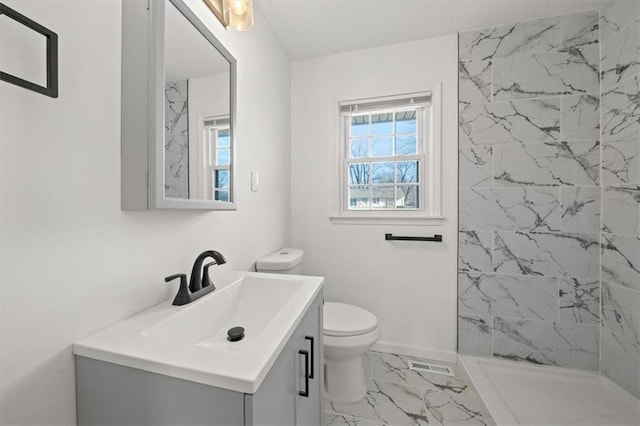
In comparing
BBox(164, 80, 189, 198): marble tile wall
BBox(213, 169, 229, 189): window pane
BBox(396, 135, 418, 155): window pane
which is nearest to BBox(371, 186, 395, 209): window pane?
BBox(396, 135, 418, 155): window pane

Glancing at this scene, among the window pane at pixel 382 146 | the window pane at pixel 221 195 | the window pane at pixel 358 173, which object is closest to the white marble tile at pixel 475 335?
the window pane at pixel 358 173

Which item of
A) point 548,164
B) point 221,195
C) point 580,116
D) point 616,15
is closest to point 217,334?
point 221,195

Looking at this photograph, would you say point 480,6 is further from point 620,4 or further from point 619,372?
point 619,372

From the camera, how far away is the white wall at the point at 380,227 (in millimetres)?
1935

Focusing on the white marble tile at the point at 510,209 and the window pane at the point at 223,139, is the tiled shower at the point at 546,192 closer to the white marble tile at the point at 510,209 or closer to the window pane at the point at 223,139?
the white marble tile at the point at 510,209

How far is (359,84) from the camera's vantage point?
2096 mm

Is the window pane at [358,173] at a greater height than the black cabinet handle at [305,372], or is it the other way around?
the window pane at [358,173]

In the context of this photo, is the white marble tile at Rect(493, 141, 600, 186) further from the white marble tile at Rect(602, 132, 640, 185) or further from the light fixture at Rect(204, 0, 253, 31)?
the light fixture at Rect(204, 0, 253, 31)

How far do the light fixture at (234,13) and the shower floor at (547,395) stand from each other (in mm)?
2354

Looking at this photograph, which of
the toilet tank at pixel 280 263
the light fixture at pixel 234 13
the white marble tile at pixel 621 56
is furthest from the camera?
the toilet tank at pixel 280 263

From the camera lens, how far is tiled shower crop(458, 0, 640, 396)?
162 cm

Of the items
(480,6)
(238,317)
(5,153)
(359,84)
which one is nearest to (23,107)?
(5,153)

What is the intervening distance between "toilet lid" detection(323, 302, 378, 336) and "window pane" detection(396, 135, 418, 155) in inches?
49.9

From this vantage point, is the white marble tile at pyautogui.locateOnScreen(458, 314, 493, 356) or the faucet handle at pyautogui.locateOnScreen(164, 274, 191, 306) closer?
the faucet handle at pyautogui.locateOnScreen(164, 274, 191, 306)
